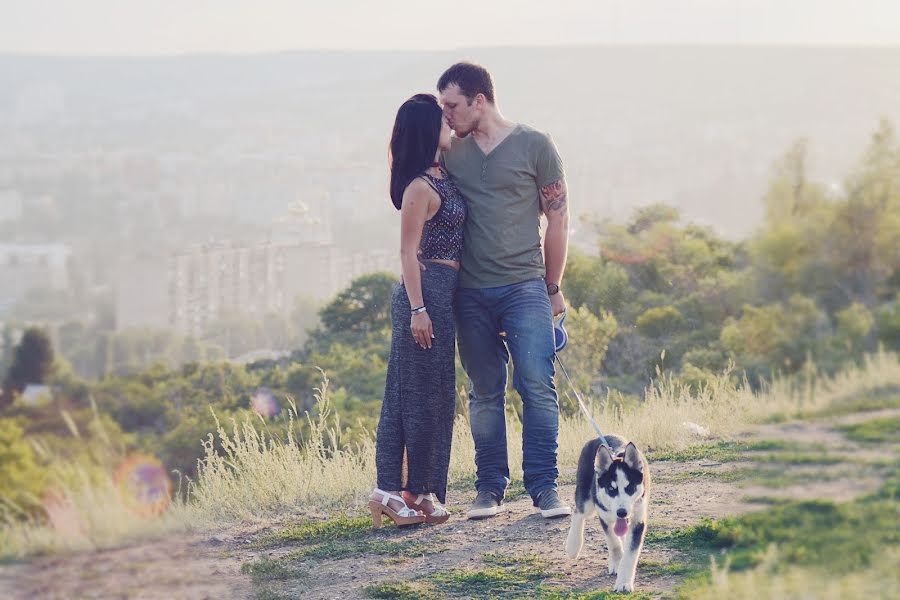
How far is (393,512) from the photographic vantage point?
5043 mm

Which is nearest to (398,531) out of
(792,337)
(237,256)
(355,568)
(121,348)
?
(355,568)

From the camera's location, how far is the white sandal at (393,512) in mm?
5043

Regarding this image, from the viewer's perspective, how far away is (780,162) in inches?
802

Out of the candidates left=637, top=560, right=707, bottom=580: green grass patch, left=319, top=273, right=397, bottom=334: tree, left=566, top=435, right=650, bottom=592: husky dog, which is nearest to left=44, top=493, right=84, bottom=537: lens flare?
left=566, top=435, right=650, bottom=592: husky dog

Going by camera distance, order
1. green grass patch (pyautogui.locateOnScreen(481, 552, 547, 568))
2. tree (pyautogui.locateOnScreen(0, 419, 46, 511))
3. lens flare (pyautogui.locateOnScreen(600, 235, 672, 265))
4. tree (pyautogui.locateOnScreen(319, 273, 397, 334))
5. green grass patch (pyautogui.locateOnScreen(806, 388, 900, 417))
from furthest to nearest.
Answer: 1. tree (pyautogui.locateOnScreen(319, 273, 397, 334))
2. lens flare (pyautogui.locateOnScreen(600, 235, 672, 265))
3. tree (pyautogui.locateOnScreen(0, 419, 46, 511))
4. green grass patch (pyautogui.locateOnScreen(481, 552, 547, 568))
5. green grass patch (pyautogui.locateOnScreen(806, 388, 900, 417))

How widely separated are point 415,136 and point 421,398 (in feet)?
4.06

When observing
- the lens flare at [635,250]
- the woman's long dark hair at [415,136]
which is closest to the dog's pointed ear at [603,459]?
the woman's long dark hair at [415,136]

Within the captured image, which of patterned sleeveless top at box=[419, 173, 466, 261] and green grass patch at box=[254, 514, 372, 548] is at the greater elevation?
patterned sleeveless top at box=[419, 173, 466, 261]

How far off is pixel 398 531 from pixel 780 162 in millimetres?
17072

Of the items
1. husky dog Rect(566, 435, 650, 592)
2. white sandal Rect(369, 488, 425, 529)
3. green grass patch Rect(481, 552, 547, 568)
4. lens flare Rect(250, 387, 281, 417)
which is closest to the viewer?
husky dog Rect(566, 435, 650, 592)

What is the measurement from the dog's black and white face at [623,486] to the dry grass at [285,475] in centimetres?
53

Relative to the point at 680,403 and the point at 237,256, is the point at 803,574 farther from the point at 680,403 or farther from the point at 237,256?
the point at 237,256

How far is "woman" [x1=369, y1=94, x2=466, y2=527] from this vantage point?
482 centimetres

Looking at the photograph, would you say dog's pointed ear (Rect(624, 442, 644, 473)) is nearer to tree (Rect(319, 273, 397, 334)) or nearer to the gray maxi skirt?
the gray maxi skirt
